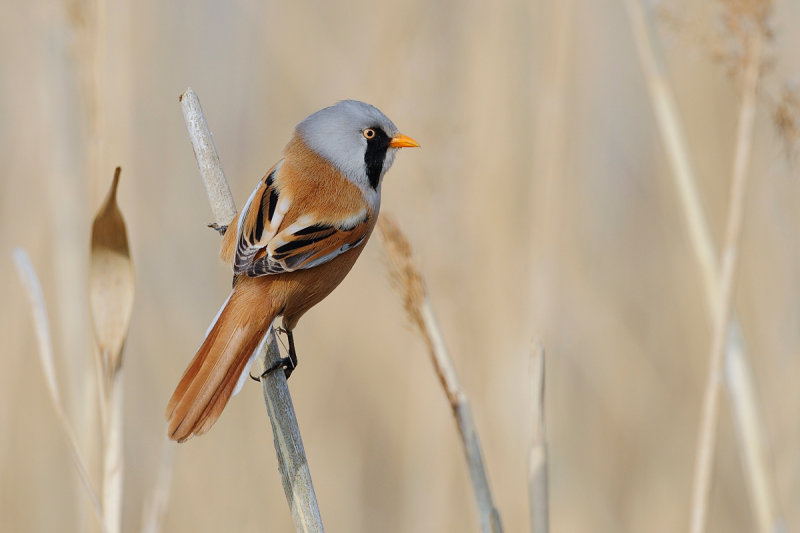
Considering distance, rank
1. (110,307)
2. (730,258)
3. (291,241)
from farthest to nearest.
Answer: (291,241)
(730,258)
(110,307)

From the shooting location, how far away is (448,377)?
1433 millimetres

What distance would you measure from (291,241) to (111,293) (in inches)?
18.6

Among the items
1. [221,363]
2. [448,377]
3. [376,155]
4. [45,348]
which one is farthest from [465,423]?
[376,155]

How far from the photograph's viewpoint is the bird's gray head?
1989 mm

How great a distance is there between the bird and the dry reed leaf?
0.13 metres

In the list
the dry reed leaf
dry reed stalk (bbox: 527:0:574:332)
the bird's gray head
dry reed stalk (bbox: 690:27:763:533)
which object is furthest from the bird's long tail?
dry reed stalk (bbox: 527:0:574:332)

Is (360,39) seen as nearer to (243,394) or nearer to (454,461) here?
(243,394)

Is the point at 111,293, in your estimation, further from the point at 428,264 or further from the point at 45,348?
the point at 428,264

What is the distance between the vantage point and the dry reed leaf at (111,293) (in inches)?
50.9

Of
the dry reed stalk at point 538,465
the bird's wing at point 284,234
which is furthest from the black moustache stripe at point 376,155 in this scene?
the dry reed stalk at point 538,465

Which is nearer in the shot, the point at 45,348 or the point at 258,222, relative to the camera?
the point at 45,348

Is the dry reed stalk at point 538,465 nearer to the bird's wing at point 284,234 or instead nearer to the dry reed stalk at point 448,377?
the dry reed stalk at point 448,377

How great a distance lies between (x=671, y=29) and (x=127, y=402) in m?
2.36

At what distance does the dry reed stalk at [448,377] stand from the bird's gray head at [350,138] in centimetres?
57
